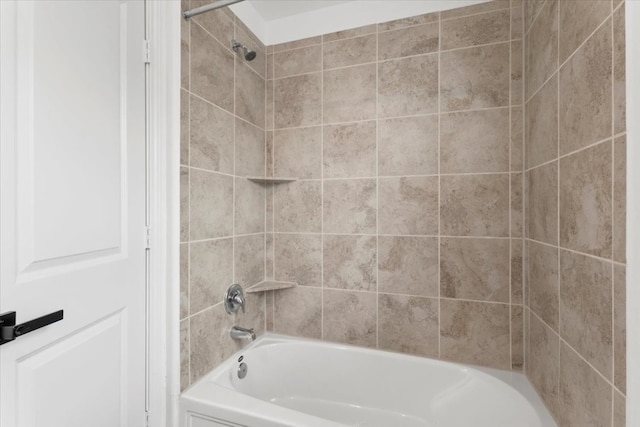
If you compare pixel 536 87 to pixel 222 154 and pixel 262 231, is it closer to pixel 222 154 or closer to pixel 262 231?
pixel 222 154

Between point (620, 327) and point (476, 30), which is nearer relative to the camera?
point (620, 327)

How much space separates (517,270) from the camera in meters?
1.49

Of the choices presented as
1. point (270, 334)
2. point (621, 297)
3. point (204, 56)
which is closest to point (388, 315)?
point (270, 334)

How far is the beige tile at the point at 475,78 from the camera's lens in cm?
151

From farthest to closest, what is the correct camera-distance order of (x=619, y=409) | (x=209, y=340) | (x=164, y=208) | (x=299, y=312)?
1. (x=299, y=312)
2. (x=209, y=340)
3. (x=164, y=208)
4. (x=619, y=409)

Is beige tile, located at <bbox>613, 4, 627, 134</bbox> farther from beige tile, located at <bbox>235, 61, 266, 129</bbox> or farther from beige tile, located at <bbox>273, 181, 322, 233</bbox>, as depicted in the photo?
beige tile, located at <bbox>235, 61, 266, 129</bbox>

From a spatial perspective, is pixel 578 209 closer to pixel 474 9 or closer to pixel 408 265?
pixel 408 265

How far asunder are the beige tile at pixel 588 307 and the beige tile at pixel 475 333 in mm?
495

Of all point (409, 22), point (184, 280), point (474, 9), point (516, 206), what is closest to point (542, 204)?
point (516, 206)

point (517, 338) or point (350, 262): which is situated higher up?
point (350, 262)

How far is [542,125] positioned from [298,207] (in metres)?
1.26

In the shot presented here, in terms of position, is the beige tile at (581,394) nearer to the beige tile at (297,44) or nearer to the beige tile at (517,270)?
the beige tile at (517,270)

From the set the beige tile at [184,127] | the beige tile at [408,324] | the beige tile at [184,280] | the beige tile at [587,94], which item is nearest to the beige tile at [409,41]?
the beige tile at [587,94]

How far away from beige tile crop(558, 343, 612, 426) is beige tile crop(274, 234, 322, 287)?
1162 mm
